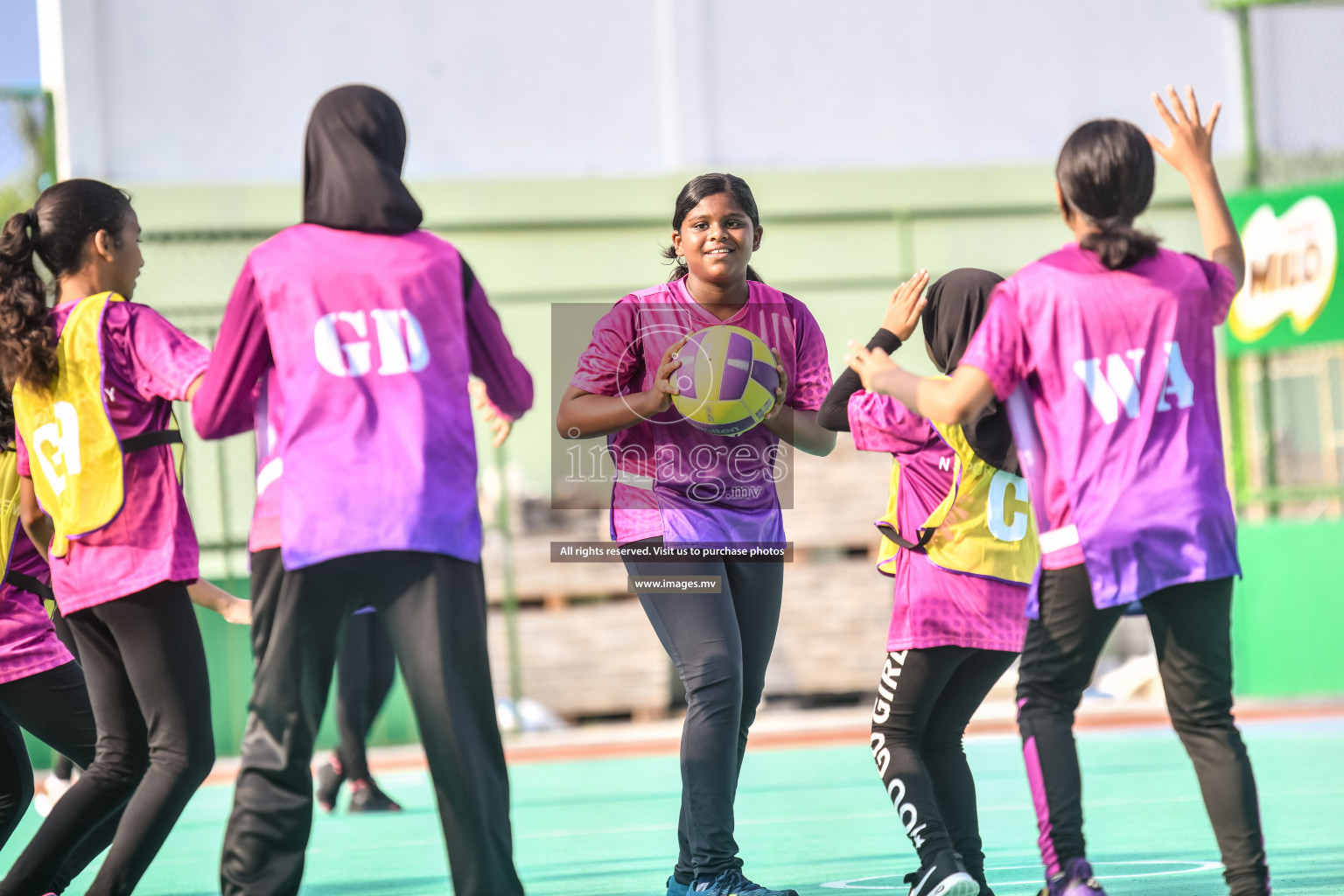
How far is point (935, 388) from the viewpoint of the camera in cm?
388

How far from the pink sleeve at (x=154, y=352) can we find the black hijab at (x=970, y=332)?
2031 mm

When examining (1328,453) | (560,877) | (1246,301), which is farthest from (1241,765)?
(1328,453)

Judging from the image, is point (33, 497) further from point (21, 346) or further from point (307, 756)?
point (307, 756)

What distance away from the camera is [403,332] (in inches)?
140

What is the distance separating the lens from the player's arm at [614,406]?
4.64 m

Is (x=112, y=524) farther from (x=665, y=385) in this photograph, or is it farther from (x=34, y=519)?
(x=665, y=385)

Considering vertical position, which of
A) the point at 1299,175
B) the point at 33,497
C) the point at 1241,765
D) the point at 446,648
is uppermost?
the point at 1299,175

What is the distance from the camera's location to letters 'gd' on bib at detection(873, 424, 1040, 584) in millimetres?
4480

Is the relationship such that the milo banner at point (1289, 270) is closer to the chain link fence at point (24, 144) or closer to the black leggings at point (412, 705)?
the chain link fence at point (24, 144)

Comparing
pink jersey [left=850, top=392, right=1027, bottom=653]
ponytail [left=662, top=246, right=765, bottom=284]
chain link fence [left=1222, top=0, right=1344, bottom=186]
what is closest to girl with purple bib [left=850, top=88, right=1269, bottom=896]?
pink jersey [left=850, top=392, right=1027, bottom=653]

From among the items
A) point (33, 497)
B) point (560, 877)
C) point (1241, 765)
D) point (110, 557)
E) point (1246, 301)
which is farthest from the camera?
point (1246, 301)

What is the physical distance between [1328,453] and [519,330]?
771cm

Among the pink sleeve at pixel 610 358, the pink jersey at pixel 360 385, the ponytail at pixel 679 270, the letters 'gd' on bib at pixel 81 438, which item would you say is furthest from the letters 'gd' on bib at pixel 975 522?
the letters 'gd' on bib at pixel 81 438

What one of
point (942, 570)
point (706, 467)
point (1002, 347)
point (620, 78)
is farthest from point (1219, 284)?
point (620, 78)
